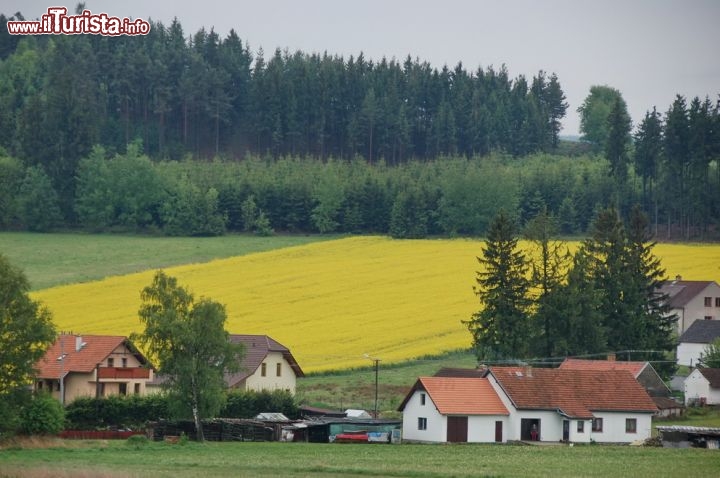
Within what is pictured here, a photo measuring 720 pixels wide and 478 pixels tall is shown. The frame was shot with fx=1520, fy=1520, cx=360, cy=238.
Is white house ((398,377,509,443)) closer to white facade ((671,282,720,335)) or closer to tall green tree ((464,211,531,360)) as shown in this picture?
tall green tree ((464,211,531,360))

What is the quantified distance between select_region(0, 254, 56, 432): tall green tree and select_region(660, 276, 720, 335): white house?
4994 centimetres

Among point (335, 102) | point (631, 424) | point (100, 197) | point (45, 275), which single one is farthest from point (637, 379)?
point (335, 102)

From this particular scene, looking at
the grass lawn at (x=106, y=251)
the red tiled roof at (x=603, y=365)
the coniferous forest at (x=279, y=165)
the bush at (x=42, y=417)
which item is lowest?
the bush at (x=42, y=417)

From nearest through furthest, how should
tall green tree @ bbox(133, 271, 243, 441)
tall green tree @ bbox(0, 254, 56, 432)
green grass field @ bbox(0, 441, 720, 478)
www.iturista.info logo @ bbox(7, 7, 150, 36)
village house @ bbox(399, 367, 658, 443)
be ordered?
green grass field @ bbox(0, 441, 720, 478), tall green tree @ bbox(0, 254, 56, 432), tall green tree @ bbox(133, 271, 243, 441), village house @ bbox(399, 367, 658, 443), www.iturista.info logo @ bbox(7, 7, 150, 36)

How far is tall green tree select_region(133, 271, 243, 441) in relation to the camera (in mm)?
67625

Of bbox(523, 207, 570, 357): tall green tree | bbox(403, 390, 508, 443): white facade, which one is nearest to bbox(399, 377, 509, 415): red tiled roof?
bbox(403, 390, 508, 443): white facade

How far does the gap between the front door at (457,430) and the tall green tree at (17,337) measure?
1832 centimetres

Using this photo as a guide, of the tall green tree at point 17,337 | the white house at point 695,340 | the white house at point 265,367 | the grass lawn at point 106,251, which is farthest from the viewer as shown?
the grass lawn at point 106,251

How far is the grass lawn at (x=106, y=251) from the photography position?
11906cm

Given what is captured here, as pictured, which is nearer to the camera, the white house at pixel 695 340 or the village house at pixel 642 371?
the village house at pixel 642 371

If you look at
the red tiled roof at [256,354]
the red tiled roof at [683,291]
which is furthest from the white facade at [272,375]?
the red tiled roof at [683,291]

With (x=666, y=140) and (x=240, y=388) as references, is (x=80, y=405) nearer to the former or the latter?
(x=240, y=388)

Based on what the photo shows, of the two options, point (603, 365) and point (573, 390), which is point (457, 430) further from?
point (603, 365)

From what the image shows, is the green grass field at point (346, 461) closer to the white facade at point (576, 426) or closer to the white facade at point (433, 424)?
the white facade at point (433, 424)
